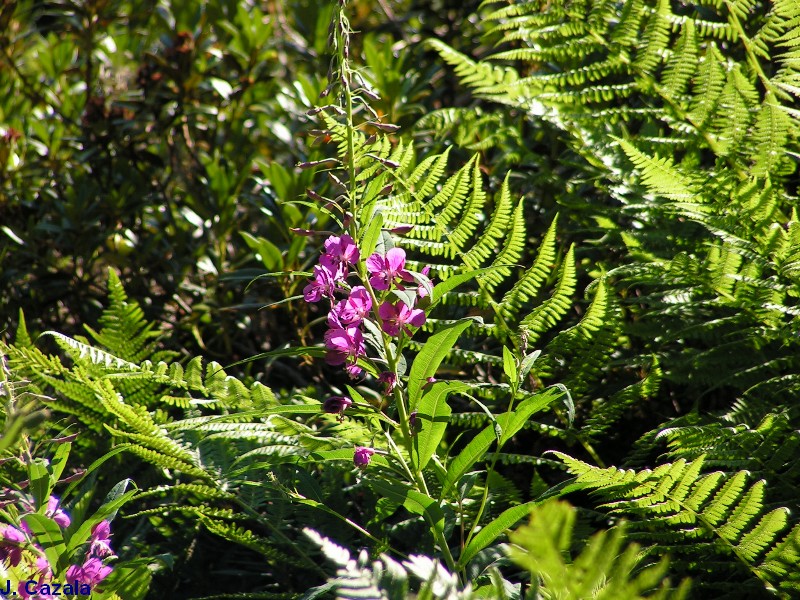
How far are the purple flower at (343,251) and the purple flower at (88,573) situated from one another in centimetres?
76

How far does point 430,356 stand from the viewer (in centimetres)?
131

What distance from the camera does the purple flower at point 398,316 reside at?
130 cm

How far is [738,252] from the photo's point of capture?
175 cm

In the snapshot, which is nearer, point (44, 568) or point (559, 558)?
point (559, 558)

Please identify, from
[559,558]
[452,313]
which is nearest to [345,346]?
[559,558]

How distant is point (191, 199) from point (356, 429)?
58.6 inches

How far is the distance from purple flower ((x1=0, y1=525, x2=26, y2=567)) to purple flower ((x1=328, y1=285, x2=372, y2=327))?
2.39 feet

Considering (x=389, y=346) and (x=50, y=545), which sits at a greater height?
(x=389, y=346)

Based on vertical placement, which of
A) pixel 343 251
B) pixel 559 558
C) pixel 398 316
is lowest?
pixel 559 558

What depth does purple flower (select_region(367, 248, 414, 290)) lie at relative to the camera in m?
1.30

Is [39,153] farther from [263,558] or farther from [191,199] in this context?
[263,558]

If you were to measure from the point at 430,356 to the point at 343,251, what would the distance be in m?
0.24

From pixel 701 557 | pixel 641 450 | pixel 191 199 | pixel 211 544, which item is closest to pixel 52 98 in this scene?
pixel 191 199

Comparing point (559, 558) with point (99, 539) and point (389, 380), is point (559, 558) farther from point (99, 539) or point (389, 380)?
point (99, 539)
